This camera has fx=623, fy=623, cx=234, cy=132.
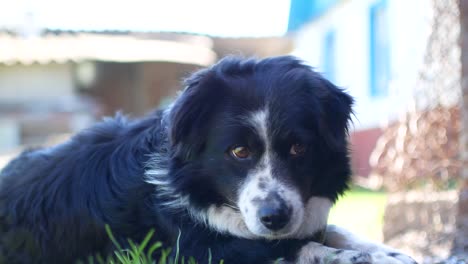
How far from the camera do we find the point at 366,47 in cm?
1298

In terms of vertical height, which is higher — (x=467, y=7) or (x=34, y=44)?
(x=467, y=7)

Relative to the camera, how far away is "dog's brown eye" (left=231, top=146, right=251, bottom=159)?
3229 millimetres

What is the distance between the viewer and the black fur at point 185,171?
3246 mm

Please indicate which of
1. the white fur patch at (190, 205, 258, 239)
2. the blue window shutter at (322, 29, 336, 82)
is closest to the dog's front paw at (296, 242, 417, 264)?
the white fur patch at (190, 205, 258, 239)

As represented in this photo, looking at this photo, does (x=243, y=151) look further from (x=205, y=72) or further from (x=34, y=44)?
(x=34, y=44)

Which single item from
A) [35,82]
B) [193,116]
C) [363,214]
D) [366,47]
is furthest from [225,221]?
[35,82]

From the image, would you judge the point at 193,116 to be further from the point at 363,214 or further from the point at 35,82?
the point at 35,82

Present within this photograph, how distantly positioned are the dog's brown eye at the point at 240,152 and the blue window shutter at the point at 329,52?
1251cm

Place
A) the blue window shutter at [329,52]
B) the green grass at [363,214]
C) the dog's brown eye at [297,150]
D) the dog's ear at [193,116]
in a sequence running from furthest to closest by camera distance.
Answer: the blue window shutter at [329,52], the green grass at [363,214], the dog's ear at [193,116], the dog's brown eye at [297,150]

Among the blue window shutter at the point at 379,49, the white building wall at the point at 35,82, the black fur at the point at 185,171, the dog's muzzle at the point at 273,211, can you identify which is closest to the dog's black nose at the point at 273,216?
the dog's muzzle at the point at 273,211

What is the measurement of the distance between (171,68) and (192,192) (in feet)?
39.1

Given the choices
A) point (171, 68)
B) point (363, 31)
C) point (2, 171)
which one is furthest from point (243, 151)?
point (171, 68)

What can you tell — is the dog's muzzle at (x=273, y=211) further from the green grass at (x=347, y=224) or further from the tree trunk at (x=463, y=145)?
the tree trunk at (x=463, y=145)

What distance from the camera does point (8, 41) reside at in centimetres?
1313
